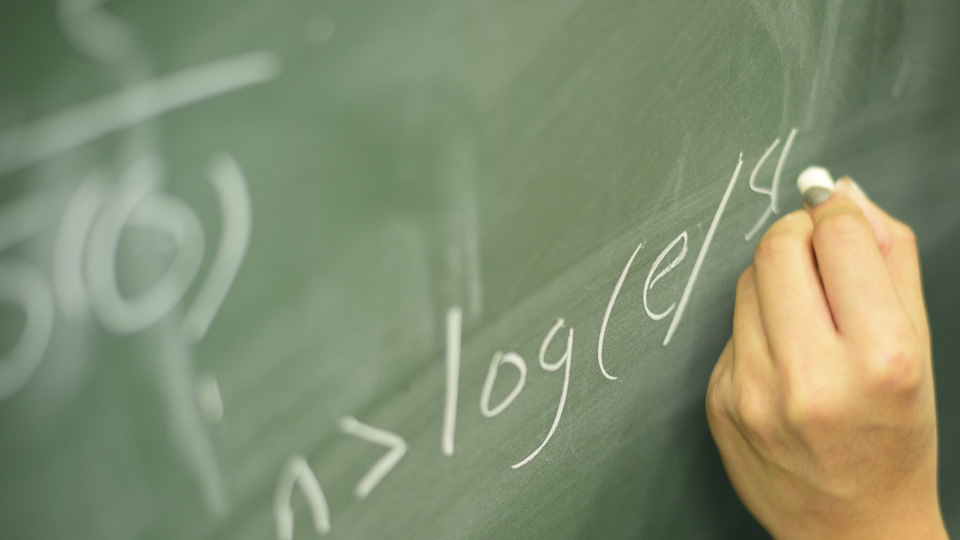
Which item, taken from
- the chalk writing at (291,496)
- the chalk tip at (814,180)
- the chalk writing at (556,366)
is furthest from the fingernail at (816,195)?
the chalk writing at (291,496)

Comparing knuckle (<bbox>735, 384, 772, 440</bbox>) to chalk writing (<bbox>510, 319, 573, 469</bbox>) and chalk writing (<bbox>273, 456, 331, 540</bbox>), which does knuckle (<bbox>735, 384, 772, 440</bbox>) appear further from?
chalk writing (<bbox>273, 456, 331, 540</bbox>)

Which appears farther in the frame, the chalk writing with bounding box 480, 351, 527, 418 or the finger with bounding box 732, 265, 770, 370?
the finger with bounding box 732, 265, 770, 370

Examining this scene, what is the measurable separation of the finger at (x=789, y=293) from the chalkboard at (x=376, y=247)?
3 centimetres

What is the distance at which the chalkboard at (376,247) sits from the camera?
0.23 m

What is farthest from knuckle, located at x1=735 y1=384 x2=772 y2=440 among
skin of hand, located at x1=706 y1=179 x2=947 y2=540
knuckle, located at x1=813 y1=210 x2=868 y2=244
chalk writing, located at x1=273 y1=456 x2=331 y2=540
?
chalk writing, located at x1=273 y1=456 x2=331 y2=540

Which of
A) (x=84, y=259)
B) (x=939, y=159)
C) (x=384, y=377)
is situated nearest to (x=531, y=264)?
(x=384, y=377)

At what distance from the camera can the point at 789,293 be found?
46 centimetres

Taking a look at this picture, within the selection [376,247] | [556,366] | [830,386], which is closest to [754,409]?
[830,386]

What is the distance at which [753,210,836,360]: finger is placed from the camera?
0.45 m

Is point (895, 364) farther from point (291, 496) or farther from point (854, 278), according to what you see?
point (291, 496)

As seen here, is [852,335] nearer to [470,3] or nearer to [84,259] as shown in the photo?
Result: [470,3]

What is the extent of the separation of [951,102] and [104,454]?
0.70 metres

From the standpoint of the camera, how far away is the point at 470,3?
0.30 m

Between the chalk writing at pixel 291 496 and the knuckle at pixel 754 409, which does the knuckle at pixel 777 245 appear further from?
the chalk writing at pixel 291 496
